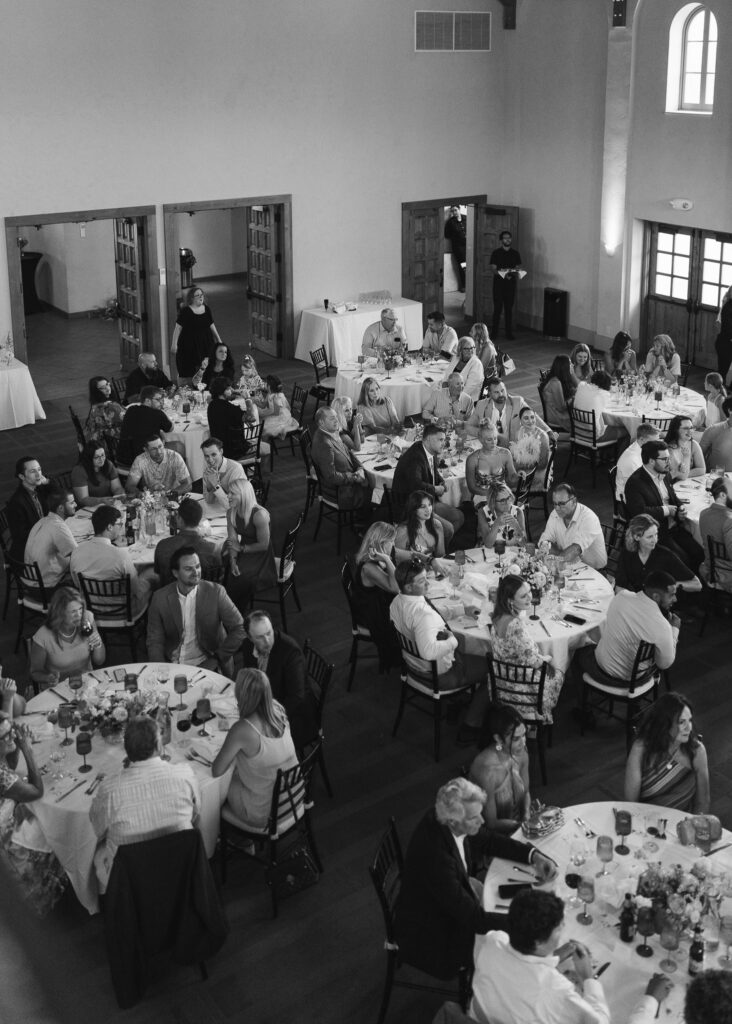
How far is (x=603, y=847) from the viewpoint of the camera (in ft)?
16.1

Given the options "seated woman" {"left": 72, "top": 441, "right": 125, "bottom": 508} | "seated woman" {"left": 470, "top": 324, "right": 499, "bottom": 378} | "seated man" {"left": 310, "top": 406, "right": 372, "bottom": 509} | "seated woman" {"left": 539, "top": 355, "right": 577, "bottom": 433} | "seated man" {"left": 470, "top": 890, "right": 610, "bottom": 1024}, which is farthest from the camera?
"seated woman" {"left": 470, "top": 324, "right": 499, "bottom": 378}

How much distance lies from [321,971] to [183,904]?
876 millimetres

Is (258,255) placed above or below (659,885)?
above

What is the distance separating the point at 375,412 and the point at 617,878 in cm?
675

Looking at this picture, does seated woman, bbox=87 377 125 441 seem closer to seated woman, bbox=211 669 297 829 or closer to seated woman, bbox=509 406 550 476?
seated woman, bbox=509 406 550 476

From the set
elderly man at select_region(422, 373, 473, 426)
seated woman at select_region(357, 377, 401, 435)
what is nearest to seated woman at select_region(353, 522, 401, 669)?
seated woman at select_region(357, 377, 401, 435)

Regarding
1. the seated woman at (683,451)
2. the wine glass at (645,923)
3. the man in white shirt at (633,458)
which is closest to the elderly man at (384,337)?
the man in white shirt at (633,458)

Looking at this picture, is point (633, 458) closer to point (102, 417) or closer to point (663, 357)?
point (663, 357)

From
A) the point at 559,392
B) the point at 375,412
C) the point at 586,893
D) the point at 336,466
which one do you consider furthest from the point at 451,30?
the point at 586,893

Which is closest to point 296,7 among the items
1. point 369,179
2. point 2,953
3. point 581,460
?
point 369,179

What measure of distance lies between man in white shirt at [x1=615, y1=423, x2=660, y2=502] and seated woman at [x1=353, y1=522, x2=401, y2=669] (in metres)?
2.55

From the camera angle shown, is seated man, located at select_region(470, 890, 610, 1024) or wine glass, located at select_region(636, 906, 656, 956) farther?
wine glass, located at select_region(636, 906, 656, 956)

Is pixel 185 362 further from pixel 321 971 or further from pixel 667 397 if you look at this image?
pixel 321 971

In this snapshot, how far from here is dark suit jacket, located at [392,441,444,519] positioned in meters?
9.50
